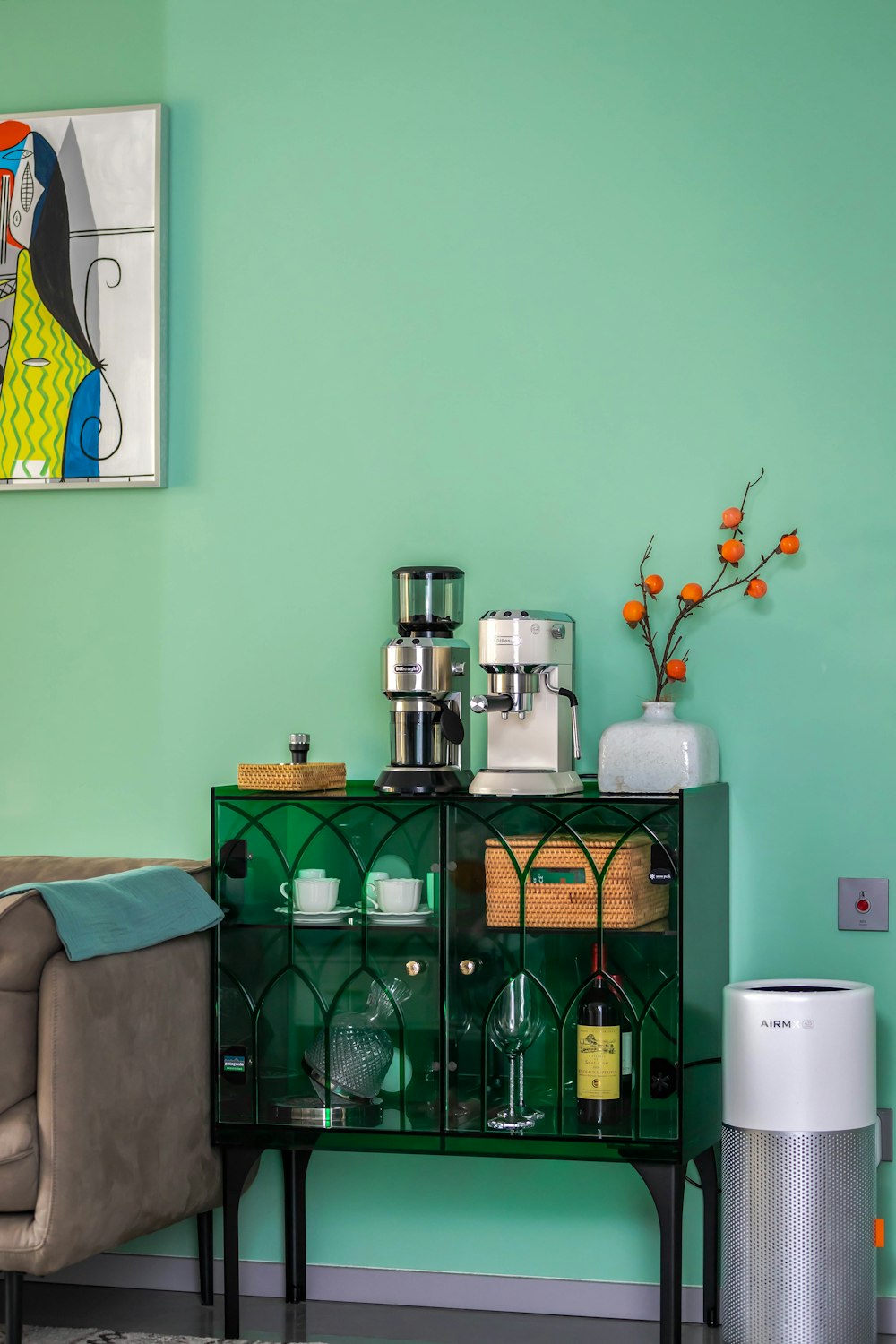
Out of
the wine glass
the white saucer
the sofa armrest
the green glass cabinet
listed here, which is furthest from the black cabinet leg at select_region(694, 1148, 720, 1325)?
the sofa armrest

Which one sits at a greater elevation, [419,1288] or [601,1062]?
[601,1062]

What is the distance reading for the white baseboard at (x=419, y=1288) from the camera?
278cm

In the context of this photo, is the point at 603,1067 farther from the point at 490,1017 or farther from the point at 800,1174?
the point at 800,1174

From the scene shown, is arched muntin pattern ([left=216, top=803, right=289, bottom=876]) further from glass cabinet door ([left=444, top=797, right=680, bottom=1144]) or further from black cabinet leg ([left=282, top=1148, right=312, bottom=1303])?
black cabinet leg ([left=282, top=1148, right=312, bottom=1303])

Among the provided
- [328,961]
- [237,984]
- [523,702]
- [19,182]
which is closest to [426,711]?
[523,702]

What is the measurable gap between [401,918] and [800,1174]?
2.59 feet

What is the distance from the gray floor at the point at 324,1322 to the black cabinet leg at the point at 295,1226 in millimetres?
40

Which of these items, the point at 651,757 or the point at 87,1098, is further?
the point at 651,757

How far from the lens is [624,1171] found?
2814 mm

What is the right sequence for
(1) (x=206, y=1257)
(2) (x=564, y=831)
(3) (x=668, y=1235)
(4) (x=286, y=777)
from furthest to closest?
(1) (x=206, y=1257), (4) (x=286, y=777), (2) (x=564, y=831), (3) (x=668, y=1235)

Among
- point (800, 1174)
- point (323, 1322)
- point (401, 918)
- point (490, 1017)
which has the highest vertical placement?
point (401, 918)

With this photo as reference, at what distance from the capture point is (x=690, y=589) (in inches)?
107

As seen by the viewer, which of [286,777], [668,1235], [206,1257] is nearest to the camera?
[668,1235]

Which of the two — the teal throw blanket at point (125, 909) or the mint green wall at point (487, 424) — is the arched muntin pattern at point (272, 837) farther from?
the mint green wall at point (487, 424)
